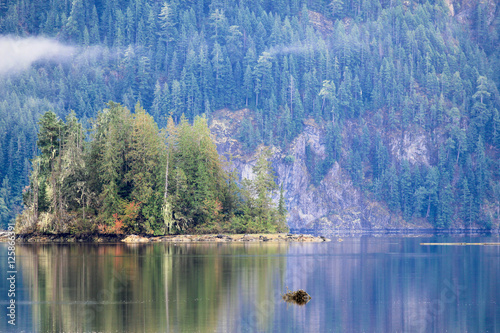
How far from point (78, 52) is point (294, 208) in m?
78.7

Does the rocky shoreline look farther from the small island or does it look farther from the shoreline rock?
the small island

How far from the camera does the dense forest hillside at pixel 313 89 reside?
540 ft

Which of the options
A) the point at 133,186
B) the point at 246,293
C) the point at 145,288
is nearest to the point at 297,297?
the point at 246,293

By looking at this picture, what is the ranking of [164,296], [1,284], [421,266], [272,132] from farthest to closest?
[272,132] < [421,266] < [1,284] < [164,296]

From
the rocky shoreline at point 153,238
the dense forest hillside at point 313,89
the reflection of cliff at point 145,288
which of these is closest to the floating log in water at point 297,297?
the reflection of cliff at point 145,288

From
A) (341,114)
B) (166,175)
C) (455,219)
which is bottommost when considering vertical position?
(455,219)

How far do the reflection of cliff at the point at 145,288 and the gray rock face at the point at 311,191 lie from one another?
301 feet

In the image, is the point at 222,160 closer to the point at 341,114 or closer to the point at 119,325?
the point at 119,325

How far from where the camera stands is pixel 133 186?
296 feet

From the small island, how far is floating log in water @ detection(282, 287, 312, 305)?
1977 inches

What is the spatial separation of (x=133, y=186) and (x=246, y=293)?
168ft

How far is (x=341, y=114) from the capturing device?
593ft

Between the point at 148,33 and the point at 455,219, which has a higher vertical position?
the point at 148,33

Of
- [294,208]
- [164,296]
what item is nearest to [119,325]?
[164,296]
